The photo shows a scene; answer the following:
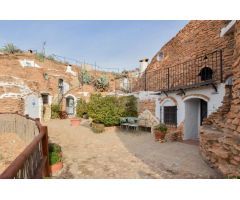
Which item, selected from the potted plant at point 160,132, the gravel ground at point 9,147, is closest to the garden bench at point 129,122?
the potted plant at point 160,132

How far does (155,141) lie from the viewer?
9.56 m

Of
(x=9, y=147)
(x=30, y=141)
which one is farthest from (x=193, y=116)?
(x=9, y=147)

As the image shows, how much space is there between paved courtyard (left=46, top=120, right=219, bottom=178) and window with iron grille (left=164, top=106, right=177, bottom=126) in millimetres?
1492

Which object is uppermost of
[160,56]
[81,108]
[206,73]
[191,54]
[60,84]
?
[160,56]

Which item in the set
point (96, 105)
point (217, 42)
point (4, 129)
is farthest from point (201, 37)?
point (4, 129)

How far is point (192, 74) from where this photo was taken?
33.1 ft

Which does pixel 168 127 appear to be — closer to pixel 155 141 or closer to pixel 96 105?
pixel 155 141

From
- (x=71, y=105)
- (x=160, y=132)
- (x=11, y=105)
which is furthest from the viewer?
(x=71, y=105)

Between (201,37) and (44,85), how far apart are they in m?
15.6

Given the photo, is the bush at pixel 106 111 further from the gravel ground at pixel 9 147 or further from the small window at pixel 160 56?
the gravel ground at pixel 9 147

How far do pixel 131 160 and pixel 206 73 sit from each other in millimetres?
5889

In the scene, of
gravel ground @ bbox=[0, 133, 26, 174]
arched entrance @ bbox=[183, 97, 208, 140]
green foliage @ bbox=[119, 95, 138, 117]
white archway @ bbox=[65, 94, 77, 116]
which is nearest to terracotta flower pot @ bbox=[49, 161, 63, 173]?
gravel ground @ bbox=[0, 133, 26, 174]

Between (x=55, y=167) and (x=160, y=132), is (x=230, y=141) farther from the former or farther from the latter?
(x=160, y=132)

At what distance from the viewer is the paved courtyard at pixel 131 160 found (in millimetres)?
5230
